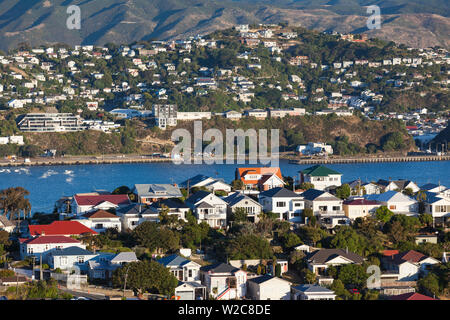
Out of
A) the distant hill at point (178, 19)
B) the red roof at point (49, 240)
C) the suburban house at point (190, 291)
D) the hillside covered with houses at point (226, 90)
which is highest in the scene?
the distant hill at point (178, 19)

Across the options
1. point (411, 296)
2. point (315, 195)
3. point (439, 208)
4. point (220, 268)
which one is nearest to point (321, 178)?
point (315, 195)

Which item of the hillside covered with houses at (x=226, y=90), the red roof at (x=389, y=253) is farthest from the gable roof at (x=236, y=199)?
the hillside covered with houses at (x=226, y=90)

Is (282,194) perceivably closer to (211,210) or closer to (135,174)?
(211,210)

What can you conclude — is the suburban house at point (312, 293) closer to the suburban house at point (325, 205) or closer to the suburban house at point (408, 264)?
the suburban house at point (408, 264)

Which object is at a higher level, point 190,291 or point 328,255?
point 328,255

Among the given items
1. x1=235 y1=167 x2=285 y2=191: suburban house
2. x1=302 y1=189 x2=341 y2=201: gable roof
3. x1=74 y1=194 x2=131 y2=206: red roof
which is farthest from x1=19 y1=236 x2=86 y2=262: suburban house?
x1=235 y1=167 x2=285 y2=191: suburban house

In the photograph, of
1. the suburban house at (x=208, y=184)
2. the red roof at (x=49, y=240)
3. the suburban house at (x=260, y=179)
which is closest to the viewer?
the red roof at (x=49, y=240)
